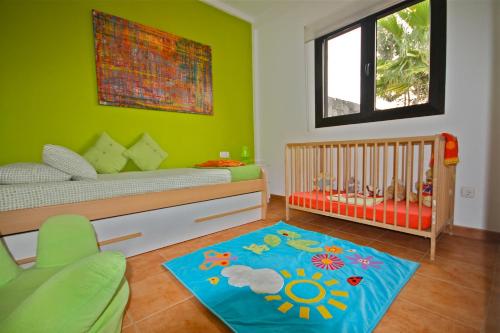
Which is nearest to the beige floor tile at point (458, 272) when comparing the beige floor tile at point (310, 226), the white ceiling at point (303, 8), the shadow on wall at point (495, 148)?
the shadow on wall at point (495, 148)

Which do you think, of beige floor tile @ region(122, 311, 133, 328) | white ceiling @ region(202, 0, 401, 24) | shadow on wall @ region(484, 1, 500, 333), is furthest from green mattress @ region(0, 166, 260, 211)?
white ceiling @ region(202, 0, 401, 24)

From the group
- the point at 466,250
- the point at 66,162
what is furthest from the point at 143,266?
the point at 466,250

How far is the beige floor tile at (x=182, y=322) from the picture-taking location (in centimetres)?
100

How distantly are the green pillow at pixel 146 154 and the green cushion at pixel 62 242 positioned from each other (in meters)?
1.69

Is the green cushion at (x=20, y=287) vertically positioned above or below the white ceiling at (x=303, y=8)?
below

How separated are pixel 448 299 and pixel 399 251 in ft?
1.95

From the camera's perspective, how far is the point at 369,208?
1938 mm

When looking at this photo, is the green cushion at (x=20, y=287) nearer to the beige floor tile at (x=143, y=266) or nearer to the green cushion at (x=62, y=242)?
the green cushion at (x=62, y=242)

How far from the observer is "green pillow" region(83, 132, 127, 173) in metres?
2.33

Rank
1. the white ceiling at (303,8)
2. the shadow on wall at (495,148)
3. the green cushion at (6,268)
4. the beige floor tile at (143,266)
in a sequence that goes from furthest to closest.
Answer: the white ceiling at (303,8), the shadow on wall at (495,148), the beige floor tile at (143,266), the green cushion at (6,268)

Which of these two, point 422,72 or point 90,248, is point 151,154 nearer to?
point 90,248

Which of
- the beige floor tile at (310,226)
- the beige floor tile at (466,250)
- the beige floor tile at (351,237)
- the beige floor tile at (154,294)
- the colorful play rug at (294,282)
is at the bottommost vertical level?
the beige floor tile at (310,226)

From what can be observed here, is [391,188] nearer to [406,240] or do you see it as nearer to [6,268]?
[406,240]

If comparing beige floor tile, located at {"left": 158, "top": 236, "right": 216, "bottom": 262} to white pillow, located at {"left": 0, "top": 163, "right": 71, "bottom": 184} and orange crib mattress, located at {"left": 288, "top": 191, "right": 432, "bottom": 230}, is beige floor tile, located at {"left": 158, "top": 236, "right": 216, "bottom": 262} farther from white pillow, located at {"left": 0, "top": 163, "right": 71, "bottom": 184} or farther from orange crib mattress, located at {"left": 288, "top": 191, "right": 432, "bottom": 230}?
orange crib mattress, located at {"left": 288, "top": 191, "right": 432, "bottom": 230}
